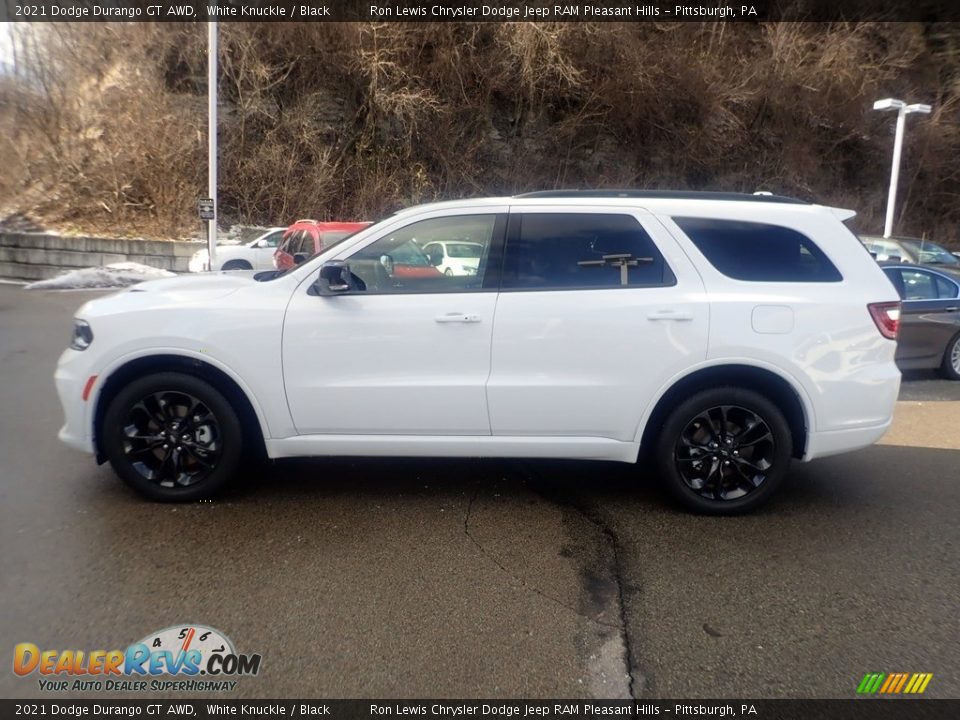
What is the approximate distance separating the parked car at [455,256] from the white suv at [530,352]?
0.30ft

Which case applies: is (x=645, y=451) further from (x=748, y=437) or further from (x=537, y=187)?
(x=537, y=187)

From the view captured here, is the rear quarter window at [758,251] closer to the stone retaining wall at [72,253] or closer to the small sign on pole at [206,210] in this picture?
→ the small sign on pole at [206,210]

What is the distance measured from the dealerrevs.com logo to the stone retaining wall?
18639 mm

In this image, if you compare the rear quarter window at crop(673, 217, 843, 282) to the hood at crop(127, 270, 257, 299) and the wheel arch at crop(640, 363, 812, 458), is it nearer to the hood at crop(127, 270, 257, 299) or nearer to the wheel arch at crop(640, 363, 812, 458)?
the wheel arch at crop(640, 363, 812, 458)

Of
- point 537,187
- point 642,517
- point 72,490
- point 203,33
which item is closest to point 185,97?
point 203,33

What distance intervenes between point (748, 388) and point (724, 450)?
0.41 metres

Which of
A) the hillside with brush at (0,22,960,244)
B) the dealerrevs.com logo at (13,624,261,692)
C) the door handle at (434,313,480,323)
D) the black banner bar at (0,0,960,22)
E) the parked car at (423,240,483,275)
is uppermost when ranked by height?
the black banner bar at (0,0,960,22)

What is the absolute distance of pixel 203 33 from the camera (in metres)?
24.0

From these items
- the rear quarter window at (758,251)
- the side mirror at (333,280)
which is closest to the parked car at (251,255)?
the side mirror at (333,280)

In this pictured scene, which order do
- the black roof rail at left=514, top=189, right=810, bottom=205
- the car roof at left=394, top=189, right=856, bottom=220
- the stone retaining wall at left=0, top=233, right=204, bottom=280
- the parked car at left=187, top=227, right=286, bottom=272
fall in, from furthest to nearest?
the stone retaining wall at left=0, top=233, right=204, bottom=280
the parked car at left=187, top=227, right=286, bottom=272
the black roof rail at left=514, top=189, right=810, bottom=205
the car roof at left=394, top=189, right=856, bottom=220

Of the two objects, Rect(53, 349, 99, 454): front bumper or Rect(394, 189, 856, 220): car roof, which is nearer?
Rect(53, 349, 99, 454): front bumper

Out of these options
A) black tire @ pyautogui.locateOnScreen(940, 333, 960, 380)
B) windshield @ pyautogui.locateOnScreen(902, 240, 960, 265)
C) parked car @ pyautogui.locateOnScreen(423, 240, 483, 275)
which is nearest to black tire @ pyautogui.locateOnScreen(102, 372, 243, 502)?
parked car @ pyautogui.locateOnScreen(423, 240, 483, 275)

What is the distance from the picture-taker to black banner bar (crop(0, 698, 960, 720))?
2797 millimetres

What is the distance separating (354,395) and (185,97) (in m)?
23.2
